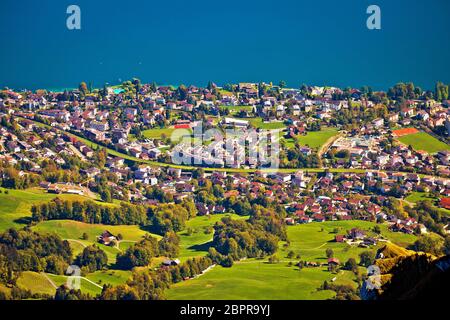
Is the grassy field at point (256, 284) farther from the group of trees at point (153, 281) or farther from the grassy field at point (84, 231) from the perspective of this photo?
the grassy field at point (84, 231)

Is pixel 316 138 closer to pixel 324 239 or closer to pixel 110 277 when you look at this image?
pixel 324 239

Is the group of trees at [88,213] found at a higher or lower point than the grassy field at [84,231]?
higher

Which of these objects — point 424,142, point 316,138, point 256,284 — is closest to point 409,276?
point 256,284

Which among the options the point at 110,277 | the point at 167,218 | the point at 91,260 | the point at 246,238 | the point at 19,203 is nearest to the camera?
the point at 110,277

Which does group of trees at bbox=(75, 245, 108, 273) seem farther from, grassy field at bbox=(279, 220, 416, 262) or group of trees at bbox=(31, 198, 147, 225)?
grassy field at bbox=(279, 220, 416, 262)

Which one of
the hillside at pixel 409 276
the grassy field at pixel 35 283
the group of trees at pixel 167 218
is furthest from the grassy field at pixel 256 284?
the hillside at pixel 409 276
